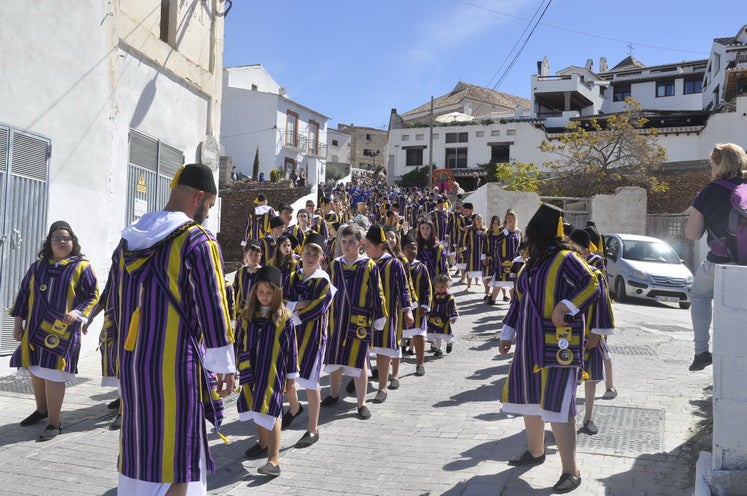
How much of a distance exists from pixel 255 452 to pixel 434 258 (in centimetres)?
532

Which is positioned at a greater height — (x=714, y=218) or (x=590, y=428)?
(x=714, y=218)

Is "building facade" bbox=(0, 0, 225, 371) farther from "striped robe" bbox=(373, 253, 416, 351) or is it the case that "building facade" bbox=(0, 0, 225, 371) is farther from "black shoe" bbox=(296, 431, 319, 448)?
"striped robe" bbox=(373, 253, 416, 351)

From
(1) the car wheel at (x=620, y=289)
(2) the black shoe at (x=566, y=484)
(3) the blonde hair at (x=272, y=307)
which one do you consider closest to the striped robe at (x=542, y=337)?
(2) the black shoe at (x=566, y=484)

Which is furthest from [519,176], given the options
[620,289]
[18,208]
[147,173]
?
[18,208]

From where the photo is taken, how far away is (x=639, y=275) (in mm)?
15859

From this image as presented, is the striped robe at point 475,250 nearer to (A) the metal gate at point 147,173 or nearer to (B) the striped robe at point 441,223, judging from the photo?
(B) the striped robe at point 441,223

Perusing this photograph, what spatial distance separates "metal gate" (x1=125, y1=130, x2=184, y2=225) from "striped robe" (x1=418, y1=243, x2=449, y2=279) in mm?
4609

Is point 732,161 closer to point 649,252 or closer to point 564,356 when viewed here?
point 564,356

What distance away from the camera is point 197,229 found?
3.54 metres

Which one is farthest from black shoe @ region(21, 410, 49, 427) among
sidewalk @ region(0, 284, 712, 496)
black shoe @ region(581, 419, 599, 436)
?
black shoe @ region(581, 419, 599, 436)

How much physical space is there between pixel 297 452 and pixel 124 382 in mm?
2585

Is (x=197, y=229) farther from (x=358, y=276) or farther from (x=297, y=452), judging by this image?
(x=358, y=276)

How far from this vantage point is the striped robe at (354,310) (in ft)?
22.6

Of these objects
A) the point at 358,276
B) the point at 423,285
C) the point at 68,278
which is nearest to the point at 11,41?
the point at 68,278
